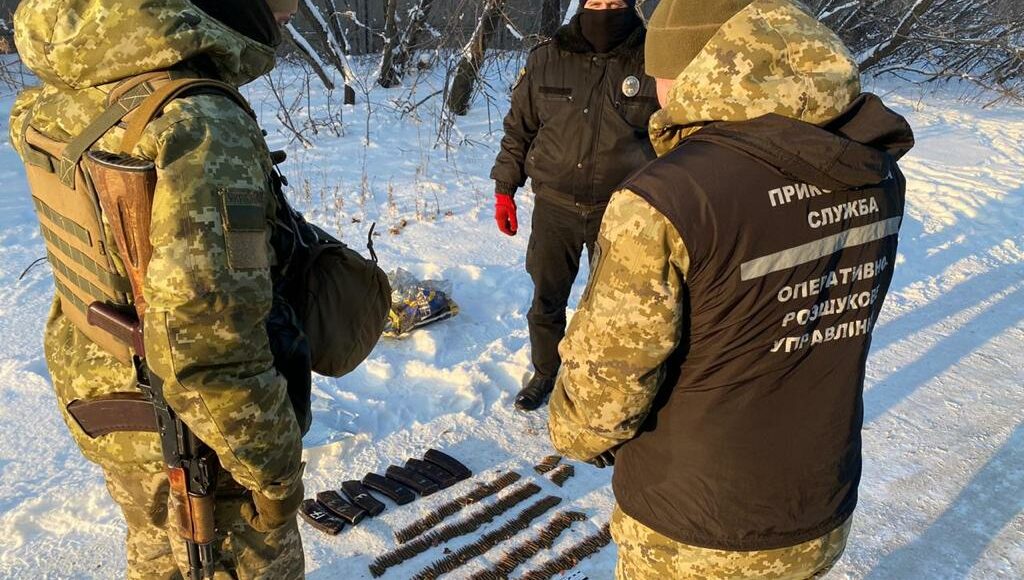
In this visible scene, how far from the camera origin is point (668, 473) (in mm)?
1672

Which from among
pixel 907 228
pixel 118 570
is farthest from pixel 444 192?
pixel 118 570

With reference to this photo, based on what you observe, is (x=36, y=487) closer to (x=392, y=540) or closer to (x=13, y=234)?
(x=392, y=540)

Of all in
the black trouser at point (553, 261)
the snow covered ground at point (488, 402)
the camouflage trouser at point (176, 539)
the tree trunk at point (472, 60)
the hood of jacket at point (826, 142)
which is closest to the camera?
the hood of jacket at point (826, 142)

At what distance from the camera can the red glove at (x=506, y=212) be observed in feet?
12.4

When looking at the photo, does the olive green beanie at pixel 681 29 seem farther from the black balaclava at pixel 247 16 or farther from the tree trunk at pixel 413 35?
the tree trunk at pixel 413 35

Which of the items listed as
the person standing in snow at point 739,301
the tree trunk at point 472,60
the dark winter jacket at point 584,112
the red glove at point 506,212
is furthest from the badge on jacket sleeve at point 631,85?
the tree trunk at point 472,60

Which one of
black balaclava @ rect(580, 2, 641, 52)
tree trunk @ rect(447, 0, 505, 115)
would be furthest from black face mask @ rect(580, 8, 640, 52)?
tree trunk @ rect(447, 0, 505, 115)

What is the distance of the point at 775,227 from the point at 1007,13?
1531cm

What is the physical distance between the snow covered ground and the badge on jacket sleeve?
168cm

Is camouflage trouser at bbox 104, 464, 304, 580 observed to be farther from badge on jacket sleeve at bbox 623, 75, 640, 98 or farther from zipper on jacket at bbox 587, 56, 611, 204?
badge on jacket sleeve at bbox 623, 75, 640, 98

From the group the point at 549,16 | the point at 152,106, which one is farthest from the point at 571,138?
the point at 549,16

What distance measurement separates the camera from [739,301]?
1.47 metres

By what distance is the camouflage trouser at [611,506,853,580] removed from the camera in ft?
5.44

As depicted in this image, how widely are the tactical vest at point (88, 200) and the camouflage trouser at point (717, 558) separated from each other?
4.22 feet
